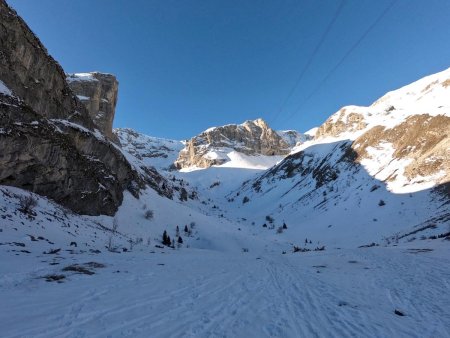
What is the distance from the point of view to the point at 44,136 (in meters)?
27.7

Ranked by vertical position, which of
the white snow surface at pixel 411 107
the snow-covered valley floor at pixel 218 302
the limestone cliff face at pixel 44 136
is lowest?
the snow-covered valley floor at pixel 218 302

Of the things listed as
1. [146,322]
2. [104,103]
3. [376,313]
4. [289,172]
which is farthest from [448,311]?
[289,172]

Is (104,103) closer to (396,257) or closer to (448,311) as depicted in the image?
(396,257)

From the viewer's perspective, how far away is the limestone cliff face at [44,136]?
25.0m

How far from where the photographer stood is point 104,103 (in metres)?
81.1

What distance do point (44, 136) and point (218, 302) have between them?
2526cm

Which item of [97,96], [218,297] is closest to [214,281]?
[218,297]

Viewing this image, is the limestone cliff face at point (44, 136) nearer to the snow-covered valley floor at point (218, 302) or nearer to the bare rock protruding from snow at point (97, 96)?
the snow-covered valley floor at point (218, 302)

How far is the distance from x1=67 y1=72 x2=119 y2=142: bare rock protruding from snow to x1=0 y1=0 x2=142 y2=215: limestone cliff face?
3762 cm

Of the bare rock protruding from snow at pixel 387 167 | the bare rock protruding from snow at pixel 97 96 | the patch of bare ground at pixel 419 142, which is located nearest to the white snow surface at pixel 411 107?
the bare rock protruding from snow at pixel 387 167

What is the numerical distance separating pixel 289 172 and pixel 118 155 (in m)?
68.7

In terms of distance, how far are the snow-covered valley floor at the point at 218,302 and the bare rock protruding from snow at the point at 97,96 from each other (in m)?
69.8

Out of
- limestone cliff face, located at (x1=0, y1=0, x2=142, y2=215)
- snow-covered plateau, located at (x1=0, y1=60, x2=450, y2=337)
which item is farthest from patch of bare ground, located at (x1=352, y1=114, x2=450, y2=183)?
limestone cliff face, located at (x1=0, y1=0, x2=142, y2=215)

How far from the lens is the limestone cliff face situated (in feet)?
82.1
